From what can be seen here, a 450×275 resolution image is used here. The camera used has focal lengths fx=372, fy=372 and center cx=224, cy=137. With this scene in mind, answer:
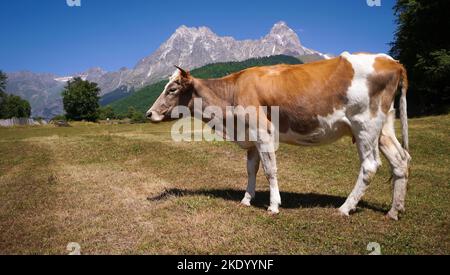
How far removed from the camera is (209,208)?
917cm

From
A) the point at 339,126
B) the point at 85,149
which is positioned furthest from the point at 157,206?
the point at 85,149

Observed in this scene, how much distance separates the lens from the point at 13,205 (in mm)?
10570

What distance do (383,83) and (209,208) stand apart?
496 centimetres

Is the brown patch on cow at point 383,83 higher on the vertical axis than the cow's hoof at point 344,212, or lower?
higher

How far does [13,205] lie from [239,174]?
301 inches

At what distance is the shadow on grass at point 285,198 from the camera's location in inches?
377

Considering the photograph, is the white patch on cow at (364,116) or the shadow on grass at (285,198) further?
the shadow on grass at (285,198)

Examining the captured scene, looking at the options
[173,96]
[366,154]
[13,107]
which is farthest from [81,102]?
[366,154]

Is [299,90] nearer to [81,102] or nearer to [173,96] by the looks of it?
[173,96]

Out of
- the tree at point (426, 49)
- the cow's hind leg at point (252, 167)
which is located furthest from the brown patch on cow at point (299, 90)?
the tree at point (426, 49)

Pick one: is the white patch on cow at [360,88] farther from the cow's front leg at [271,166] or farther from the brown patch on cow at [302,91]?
the cow's front leg at [271,166]

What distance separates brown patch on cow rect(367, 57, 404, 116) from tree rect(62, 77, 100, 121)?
417 feet

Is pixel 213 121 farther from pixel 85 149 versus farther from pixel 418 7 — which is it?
pixel 418 7

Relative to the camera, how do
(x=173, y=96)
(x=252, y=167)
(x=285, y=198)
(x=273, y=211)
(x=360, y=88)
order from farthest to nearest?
(x=285, y=198), (x=173, y=96), (x=252, y=167), (x=273, y=211), (x=360, y=88)
